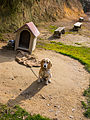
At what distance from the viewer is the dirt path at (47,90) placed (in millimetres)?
6094

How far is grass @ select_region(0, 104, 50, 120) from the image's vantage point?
5508mm

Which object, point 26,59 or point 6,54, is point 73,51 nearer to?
point 26,59

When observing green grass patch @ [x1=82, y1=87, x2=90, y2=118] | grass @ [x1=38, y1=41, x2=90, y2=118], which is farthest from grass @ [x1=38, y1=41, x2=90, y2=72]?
green grass patch @ [x1=82, y1=87, x2=90, y2=118]

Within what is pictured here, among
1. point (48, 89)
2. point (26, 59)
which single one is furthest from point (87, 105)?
point (26, 59)

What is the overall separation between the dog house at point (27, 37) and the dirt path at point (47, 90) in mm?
1399

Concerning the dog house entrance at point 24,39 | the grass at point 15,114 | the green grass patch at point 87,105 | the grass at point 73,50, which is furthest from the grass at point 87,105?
the dog house entrance at point 24,39

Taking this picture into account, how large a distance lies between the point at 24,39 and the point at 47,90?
5326 millimetres

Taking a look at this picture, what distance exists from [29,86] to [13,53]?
12.7 feet

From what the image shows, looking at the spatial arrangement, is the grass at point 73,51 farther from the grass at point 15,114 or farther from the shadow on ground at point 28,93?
the grass at point 15,114

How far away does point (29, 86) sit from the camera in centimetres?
729

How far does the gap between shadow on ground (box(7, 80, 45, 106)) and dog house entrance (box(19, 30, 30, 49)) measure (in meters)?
4.39

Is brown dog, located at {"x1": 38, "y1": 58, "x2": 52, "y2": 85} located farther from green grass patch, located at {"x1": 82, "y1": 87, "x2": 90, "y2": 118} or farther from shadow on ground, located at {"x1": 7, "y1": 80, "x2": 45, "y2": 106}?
green grass patch, located at {"x1": 82, "y1": 87, "x2": 90, "y2": 118}

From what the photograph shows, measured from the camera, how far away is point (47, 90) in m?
7.16

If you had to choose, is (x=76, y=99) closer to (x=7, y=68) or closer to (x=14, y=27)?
(x=7, y=68)
